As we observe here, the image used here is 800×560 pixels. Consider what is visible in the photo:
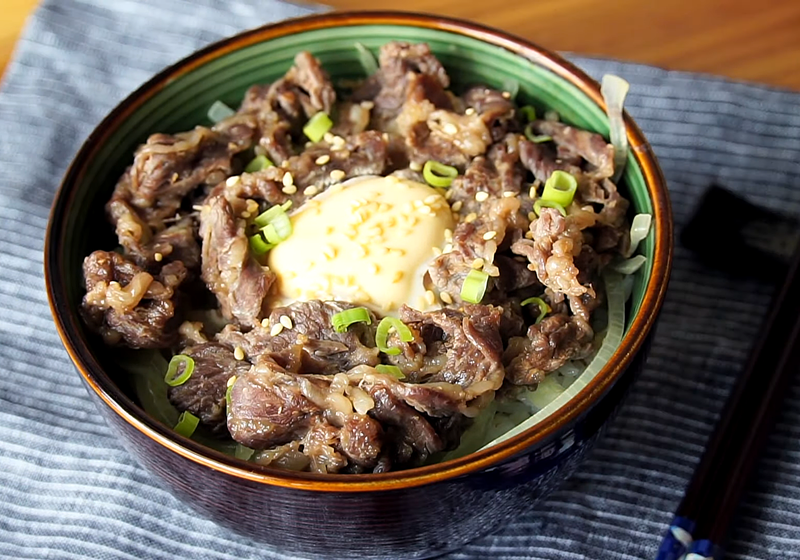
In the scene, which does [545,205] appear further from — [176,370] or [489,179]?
[176,370]

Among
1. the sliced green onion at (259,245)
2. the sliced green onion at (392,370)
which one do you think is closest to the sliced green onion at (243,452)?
the sliced green onion at (392,370)

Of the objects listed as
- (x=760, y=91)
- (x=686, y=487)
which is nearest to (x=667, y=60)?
(x=760, y=91)

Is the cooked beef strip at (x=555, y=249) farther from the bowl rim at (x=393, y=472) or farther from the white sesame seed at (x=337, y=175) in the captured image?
the white sesame seed at (x=337, y=175)

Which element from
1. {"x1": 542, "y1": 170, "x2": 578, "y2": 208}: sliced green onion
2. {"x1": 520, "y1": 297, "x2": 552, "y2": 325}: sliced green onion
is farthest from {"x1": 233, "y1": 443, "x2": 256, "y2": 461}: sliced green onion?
{"x1": 542, "y1": 170, "x2": 578, "y2": 208}: sliced green onion

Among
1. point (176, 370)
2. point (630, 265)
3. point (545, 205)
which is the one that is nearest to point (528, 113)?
point (545, 205)

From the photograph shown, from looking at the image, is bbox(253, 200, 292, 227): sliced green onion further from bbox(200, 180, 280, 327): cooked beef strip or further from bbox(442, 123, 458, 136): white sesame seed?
bbox(442, 123, 458, 136): white sesame seed

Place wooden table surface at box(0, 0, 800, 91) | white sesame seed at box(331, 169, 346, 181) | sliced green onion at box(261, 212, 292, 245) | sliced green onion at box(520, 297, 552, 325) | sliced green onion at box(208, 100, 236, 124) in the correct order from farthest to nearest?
wooden table surface at box(0, 0, 800, 91) → sliced green onion at box(208, 100, 236, 124) → white sesame seed at box(331, 169, 346, 181) → sliced green onion at box(261, 212, 292, 245) → sliced green onion at box(520, 297, 552, 325)

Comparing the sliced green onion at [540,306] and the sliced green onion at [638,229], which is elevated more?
the sliced green onion at [638,229]
